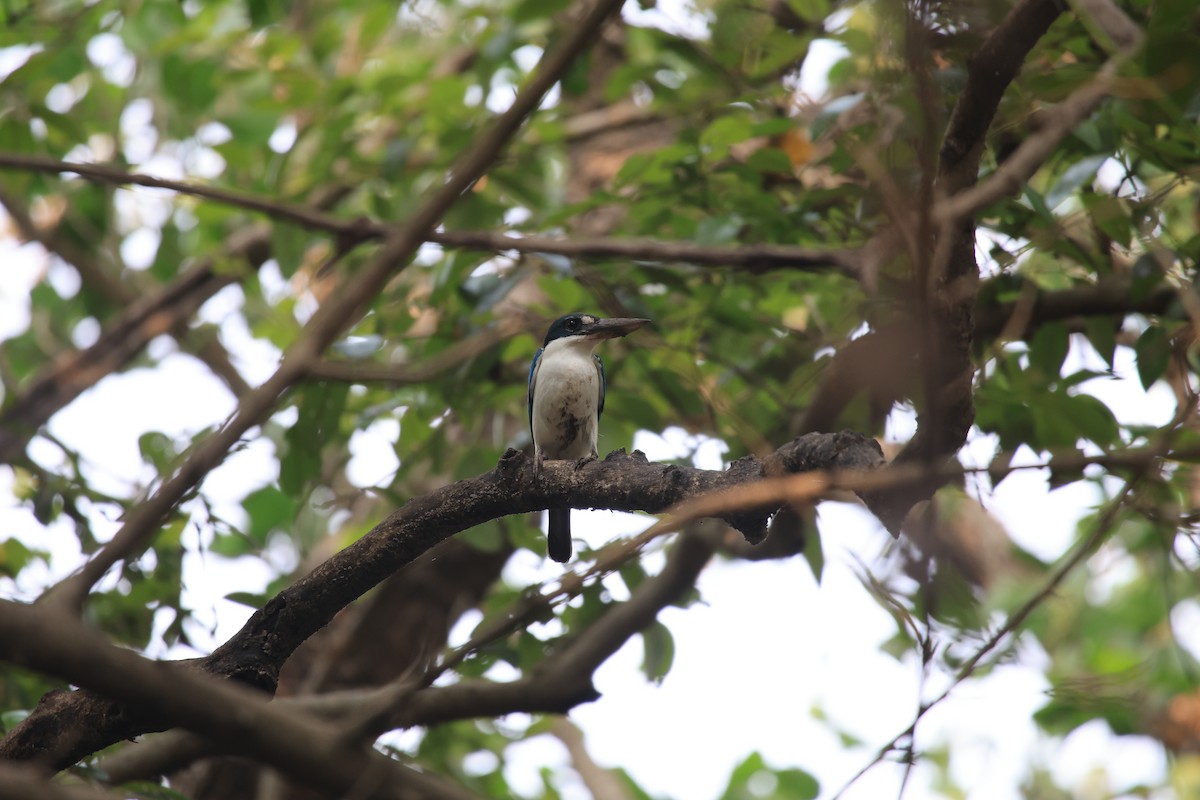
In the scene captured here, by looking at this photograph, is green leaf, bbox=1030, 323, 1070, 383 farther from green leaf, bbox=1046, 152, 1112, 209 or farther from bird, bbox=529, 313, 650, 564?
bird, bbox=529, 313, 650, 564

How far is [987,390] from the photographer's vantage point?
170 inches

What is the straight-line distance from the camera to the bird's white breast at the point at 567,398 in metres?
5.29

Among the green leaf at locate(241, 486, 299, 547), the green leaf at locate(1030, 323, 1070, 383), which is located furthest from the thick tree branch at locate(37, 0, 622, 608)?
the green leaf at locate(241, 486, 299, 547)

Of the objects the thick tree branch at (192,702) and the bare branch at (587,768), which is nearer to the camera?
the thick tree branch at (192,702)

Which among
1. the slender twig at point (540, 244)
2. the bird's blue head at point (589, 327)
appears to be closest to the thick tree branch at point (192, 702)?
the slender twig at point (540, 244)

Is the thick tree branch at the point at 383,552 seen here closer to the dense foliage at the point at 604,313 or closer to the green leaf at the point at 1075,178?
the dense foliage at the point at 604,313

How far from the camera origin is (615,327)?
4.93 meters

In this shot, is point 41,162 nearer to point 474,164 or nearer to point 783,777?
point 474,164

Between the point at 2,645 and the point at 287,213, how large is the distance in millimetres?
2414

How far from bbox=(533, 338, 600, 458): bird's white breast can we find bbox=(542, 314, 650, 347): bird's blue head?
0.18 ft

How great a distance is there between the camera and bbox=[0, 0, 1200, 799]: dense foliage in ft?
6.82

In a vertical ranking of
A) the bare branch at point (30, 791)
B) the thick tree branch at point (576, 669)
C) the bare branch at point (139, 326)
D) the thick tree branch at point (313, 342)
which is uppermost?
the bare branch at point (139, 326)

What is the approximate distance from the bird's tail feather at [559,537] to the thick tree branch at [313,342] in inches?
113

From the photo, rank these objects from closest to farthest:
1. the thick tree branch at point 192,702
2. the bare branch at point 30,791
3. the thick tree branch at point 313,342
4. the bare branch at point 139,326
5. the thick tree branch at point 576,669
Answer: the bare branch at point 30,791 < the thick tree branch at point 192,702 < the thick tree branch at point 313,342 < the thick tree branch at point 576,669 < the bare branch at point 139,326
